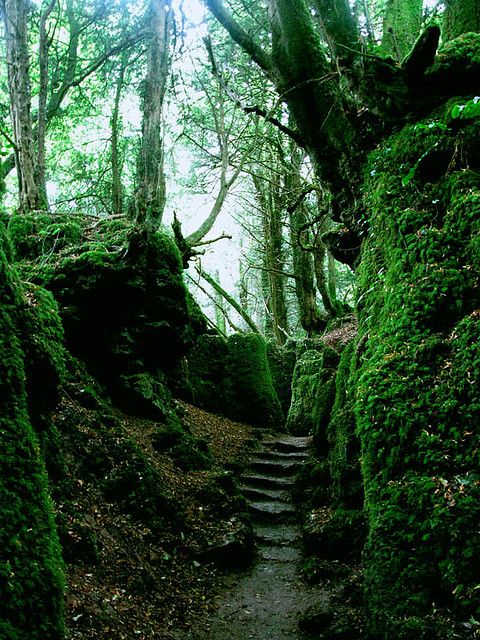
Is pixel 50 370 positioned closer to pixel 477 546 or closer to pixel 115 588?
pixel 115 588

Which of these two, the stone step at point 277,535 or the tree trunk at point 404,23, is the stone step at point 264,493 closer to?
the stone step at point 277,535

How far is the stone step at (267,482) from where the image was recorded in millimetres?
8785

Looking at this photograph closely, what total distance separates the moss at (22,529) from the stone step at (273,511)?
5827 mm

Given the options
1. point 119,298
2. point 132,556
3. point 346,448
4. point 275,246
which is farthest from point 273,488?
point 275,246

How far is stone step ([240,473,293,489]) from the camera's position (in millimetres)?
8785

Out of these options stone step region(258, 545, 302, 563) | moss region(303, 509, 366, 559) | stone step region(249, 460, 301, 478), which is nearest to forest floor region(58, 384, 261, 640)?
stone step region(258, 545, 302, 563)

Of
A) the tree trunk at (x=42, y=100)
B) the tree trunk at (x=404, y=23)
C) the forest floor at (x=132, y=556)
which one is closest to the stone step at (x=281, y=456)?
the forest floor at (x=132, y=556)

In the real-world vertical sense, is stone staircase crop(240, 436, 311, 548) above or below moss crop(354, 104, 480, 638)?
below

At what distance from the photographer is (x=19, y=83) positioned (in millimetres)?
8930

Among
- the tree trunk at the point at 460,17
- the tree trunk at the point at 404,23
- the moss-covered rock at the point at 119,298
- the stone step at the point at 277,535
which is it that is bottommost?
the stone step at the point at 277,535

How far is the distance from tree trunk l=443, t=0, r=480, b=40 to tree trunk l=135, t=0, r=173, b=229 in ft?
15.1

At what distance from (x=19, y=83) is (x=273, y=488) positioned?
9351mm

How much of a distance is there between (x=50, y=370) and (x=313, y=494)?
17.8ft

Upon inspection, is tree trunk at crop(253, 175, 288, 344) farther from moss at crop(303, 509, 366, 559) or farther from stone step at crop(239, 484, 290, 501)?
moss at crop(303, 509, 366, 559)
